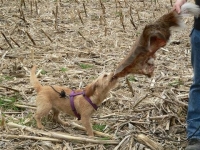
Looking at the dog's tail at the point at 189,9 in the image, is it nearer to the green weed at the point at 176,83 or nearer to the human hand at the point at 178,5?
the human hand at the point at 178,5

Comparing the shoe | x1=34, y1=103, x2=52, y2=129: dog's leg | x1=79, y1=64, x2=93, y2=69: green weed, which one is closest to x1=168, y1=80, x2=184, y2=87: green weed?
x1=79, y1=64, x2=93, y2=69: green weed

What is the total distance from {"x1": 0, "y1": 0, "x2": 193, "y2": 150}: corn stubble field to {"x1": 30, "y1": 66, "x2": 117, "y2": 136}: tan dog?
169mm

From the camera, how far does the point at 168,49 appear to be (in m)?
7.74

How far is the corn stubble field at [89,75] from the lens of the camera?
14.6ft

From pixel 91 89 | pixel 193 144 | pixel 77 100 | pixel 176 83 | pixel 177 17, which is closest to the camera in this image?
pixel 177 17

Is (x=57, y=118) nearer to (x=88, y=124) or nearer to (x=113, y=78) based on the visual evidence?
(x=88, y=124)

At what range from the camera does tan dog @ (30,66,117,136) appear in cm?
437

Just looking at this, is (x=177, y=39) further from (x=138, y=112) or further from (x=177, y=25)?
(x=177, y=25)

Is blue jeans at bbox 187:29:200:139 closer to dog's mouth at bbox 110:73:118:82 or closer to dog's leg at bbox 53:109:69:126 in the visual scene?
dog's mouth at bbox 110:73:118:82

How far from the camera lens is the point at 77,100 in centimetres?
463

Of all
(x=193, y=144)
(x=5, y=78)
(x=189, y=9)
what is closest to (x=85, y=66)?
(x=5, y=78)

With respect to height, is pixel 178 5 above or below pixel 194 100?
above

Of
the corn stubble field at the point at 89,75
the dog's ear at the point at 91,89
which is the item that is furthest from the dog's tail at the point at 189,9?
the dog's ear at the point at 91,89

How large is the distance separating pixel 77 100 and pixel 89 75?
173cm
